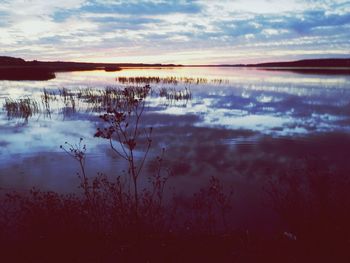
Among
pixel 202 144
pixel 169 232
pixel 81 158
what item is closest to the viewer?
pixel 169 232

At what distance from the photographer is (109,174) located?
11.1 meters

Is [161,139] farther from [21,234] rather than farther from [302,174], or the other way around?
[21,234]

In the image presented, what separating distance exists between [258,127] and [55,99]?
20088 millimetres

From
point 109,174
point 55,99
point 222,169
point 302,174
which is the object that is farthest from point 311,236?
point 55,99

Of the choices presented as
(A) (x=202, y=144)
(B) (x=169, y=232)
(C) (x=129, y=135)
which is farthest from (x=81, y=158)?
(C) (x=129, y=135)

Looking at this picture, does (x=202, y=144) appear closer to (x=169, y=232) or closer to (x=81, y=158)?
(x=81, y=158)

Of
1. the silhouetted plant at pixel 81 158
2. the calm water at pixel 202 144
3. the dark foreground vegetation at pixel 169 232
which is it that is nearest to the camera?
the dark foreground vegetation at pixel 169 232

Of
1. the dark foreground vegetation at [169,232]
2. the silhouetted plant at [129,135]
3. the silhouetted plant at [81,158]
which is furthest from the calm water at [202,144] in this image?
the dark foreground vegetation at [169,232]

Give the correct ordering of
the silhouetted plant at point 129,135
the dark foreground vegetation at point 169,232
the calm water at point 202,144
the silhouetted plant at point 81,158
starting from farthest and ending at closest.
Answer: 1. the calm water at point 202,144
2. the silhouetted plant at point 81,158
3. the silhouetted plant at point 129,135
4. the dark foreground vegetation at point 169,232

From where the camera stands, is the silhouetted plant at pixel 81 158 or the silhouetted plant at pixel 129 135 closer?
the silhouetted plant at pixel 129 135

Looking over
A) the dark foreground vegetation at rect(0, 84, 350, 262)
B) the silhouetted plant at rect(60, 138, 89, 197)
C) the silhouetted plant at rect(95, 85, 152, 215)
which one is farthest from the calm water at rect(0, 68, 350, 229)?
the dark foreground vegetation at rect(0, 84, 350, 262)

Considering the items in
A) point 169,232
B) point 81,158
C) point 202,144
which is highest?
point 81,158

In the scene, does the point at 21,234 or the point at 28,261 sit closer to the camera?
the point at 28,261

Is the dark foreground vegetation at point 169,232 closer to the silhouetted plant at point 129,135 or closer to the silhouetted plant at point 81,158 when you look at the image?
the silhouetted plant at point 129,135
